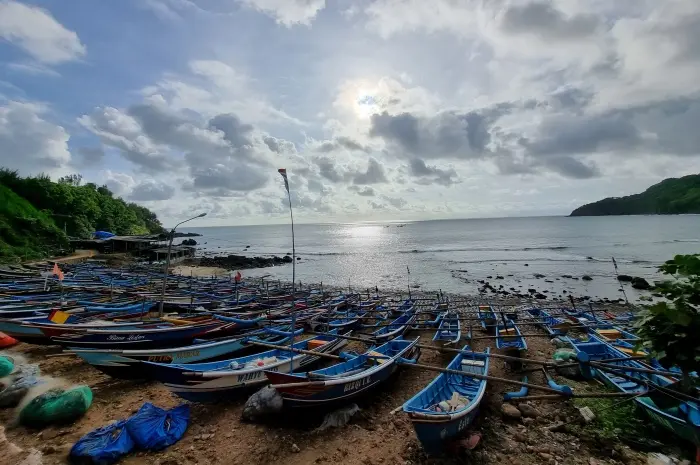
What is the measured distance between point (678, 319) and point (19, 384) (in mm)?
14160

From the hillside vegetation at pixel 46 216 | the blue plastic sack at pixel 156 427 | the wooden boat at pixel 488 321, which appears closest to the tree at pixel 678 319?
the blue plastic sack at pixel 156 427

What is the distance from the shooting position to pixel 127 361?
30.3 feet

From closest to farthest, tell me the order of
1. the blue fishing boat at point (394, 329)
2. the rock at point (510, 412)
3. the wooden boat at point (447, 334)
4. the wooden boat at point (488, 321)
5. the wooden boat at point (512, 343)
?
the rock at point (510, 412), the wooden boat at point (512, 343), the wooden boat at point (447, 334), the blue fishing boat at point (394, 329), the wooden boat at point (488, 321)

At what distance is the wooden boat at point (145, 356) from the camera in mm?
9094

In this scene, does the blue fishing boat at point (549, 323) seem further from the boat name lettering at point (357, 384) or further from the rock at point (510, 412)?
the boat name lettering at point (357, 384)

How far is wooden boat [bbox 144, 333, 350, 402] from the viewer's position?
7762 mm

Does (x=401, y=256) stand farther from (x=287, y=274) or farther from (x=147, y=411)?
(x=147, y=411)

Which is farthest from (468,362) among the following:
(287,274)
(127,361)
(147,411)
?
(287,274)

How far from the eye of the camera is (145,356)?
9.35 metres

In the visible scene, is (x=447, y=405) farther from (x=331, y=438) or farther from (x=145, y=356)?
(x=145, y=356)

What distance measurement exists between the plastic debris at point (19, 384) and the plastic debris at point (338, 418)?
7762 mm

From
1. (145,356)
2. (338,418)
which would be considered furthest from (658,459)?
(145,356)

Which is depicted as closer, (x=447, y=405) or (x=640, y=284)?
(x=447, y=405)

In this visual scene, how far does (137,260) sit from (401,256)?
149ft
